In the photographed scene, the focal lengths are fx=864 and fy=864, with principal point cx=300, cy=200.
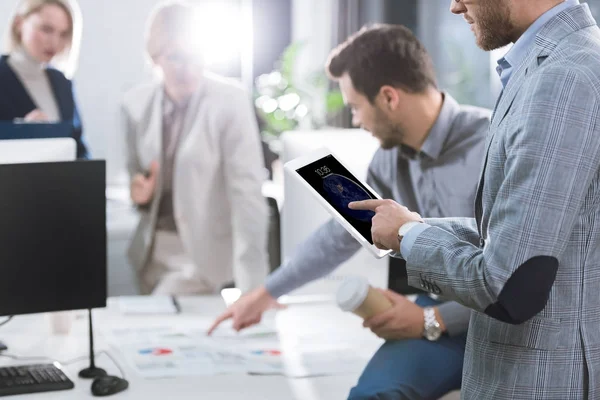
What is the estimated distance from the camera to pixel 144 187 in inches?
133

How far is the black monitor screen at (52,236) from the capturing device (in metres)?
1.74

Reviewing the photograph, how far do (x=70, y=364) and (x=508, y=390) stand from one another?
3.39ft

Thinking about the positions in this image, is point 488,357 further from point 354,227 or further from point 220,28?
point 220,28

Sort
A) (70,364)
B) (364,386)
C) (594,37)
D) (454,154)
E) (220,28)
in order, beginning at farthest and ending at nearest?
(220,28) → (454,154) → (70,364) → (364,386) → (594,37)

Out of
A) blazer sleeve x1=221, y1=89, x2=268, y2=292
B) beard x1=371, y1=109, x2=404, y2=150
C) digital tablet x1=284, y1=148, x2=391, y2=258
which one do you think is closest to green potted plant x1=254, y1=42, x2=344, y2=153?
Result: blazer sleeve x1=221, y1=89, x2=268, y2=292

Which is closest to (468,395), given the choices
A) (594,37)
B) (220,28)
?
(594,37)

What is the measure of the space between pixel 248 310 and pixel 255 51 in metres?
3.91

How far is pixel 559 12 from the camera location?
125cm

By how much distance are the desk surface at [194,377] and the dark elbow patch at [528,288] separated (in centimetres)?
67

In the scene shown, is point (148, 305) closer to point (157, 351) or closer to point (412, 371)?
point (157, 351)

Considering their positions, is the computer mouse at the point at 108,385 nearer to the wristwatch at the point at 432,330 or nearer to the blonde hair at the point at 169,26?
the wristwatch at the point at 432,330

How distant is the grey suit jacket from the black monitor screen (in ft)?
2.61

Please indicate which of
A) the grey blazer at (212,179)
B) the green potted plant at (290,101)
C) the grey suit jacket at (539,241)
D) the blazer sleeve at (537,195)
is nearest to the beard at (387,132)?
the grey suit jacket at (539,241)

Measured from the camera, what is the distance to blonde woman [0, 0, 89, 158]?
3.55 m
